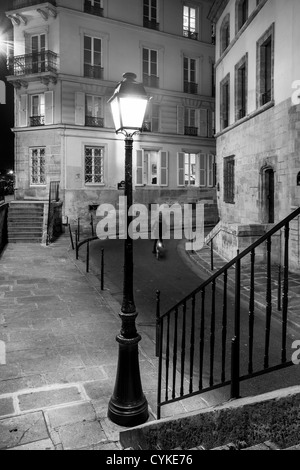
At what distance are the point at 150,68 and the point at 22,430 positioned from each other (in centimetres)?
2510

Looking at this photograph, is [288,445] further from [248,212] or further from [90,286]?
[248,212]

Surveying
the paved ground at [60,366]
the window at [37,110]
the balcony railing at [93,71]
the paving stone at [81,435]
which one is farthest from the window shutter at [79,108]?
the paving stone at [81,435]

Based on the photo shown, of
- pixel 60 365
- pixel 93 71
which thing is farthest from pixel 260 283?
pixel 93 71

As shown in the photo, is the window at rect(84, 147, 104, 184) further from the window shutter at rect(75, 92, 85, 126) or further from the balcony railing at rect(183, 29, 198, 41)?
the balcony railing at rect(183, 29, 198, 41)

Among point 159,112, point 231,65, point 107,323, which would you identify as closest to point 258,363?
point 107,323

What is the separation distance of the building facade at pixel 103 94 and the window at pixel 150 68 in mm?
66

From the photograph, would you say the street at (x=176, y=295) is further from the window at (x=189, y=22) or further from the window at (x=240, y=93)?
the window at (x=189, y=22)

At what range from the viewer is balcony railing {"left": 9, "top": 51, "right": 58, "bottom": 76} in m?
22.2

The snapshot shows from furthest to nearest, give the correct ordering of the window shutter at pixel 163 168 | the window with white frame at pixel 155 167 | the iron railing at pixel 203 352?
the window shutter at pixel 163 168 → the window with white frame at pixel 155 167 → the iron railing at pixel 203 352

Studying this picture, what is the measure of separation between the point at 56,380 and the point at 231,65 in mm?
16162

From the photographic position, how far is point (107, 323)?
22.6 feet

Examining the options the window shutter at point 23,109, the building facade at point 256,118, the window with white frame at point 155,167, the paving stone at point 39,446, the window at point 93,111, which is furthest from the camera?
the window with white frame at point 155,167

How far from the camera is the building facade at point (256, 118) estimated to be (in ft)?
37.8

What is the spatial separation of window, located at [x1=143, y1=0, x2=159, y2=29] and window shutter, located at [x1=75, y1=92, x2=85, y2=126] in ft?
22.6
